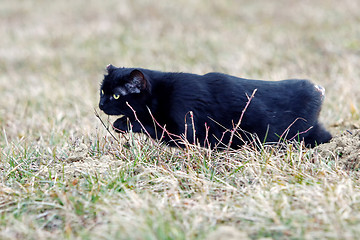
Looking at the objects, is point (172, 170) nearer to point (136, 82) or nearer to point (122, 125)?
point (122, 125)

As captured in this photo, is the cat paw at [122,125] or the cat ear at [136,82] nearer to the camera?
the cat ear at [136,82]

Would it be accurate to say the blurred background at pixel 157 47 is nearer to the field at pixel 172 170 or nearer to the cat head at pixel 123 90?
the field at pixel 172 170

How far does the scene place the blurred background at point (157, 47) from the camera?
19.6ft

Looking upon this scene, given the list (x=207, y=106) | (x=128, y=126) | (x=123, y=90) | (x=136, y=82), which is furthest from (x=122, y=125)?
(x=207, y=106)

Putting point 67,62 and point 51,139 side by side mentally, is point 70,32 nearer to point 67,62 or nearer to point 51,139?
point 67,62

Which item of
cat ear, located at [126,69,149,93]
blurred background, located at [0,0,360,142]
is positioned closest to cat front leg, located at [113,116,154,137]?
cat ear, located at [126,69,149,93]

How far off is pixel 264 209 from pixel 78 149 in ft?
5.84

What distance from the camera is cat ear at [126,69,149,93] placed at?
328 cm

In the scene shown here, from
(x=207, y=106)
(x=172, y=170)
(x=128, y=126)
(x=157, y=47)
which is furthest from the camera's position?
(x=157, y=47)

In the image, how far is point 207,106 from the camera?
10.9 feet

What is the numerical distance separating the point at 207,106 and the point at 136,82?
0.62 m

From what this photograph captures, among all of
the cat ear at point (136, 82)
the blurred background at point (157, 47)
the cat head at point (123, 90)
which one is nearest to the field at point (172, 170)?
the blurred background at point (157, 47)

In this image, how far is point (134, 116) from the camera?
11.5 feet

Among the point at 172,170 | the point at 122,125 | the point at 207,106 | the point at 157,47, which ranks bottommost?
the point at 172,170
